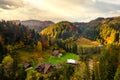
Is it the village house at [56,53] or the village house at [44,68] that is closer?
the village house at [44,68]

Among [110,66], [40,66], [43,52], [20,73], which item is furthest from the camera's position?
[43,52]

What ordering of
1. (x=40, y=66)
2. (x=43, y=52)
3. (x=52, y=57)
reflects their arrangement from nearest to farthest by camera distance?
(x=40, y=66) → (x=52, y=57) → (x=43, y=52)

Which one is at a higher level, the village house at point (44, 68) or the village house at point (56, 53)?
the village house at point (44, 68)

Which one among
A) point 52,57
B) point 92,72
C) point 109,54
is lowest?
point 52,57

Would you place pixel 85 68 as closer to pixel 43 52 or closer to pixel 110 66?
pixel 110 66

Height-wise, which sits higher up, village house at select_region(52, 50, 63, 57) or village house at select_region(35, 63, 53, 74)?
village house at select_region(35, 63, 53, 74)

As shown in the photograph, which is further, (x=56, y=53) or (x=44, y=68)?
(x=56, y=53)

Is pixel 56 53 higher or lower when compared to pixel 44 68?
lower

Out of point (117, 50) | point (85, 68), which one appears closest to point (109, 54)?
point (117, 50)

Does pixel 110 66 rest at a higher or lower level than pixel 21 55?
higher

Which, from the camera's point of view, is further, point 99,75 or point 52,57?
point 52,57

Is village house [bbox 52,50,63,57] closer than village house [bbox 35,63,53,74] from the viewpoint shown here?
No
